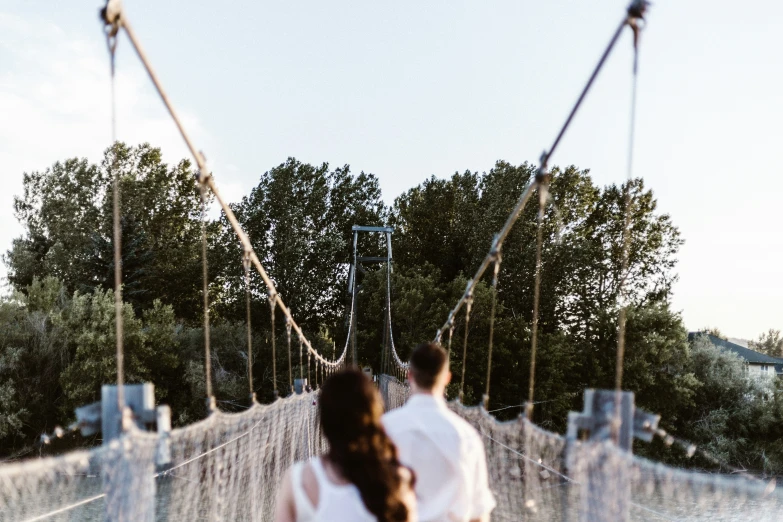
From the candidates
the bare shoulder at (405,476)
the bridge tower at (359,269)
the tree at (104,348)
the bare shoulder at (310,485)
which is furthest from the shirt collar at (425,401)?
the bridge tower at (359,269)

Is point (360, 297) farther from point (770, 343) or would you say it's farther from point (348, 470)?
point (770, 343)

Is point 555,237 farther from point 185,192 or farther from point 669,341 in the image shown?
point 185,192

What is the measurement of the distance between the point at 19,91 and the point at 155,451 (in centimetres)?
2181

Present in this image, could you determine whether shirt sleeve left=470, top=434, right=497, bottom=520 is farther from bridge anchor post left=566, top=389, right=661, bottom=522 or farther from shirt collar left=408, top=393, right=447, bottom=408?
bridge anchor post left=566, top=389, right=661, bottom=522

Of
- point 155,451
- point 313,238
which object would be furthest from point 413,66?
point 155,451

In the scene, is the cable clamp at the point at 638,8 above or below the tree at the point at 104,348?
above

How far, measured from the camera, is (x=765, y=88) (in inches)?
791

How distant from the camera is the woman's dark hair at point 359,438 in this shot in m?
0.86

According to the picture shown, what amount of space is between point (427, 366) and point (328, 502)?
398 millimetres

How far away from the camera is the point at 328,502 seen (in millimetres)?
874

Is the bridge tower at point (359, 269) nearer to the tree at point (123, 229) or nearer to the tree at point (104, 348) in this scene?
the tree at point (104, 348)

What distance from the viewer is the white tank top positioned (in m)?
0.87

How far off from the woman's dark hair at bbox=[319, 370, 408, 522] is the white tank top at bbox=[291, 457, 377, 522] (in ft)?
0.04

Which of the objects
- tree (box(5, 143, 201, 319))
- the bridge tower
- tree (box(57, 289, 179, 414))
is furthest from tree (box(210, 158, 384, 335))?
tree (box(57, 289, 179, 414))
